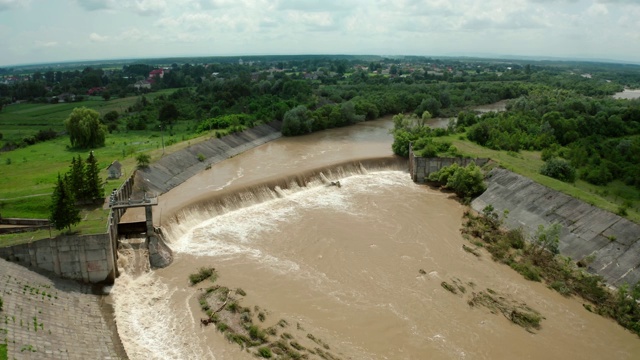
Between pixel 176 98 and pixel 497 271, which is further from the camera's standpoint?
pixel 176 98

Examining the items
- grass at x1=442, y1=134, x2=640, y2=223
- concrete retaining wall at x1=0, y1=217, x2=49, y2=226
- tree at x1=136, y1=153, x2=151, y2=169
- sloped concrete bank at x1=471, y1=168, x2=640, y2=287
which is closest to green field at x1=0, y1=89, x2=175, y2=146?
tree at x1=136, y1=153, x2=151, y2=169

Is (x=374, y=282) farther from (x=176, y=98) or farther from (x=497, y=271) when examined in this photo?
(x=176, y=98)

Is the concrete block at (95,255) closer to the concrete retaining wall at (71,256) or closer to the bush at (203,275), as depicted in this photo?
the concrete retaining wall at (71,256)

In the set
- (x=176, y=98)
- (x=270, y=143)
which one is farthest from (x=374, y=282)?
(x=176, y=98)

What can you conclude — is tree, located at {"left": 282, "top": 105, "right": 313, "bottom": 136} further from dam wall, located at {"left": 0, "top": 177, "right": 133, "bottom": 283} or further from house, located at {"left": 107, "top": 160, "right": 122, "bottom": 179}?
dam wall, located at {"left": 0, "top": 177, "right": 133, "bottom": 283}

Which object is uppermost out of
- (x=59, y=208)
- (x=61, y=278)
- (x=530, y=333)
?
(x=59, y=208)

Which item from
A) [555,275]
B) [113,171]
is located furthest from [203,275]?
[555,275]

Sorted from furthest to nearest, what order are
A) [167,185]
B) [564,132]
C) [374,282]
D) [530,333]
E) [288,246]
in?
[564,132] → [167,185] → [288,246] → [374,282] → [530,333]
